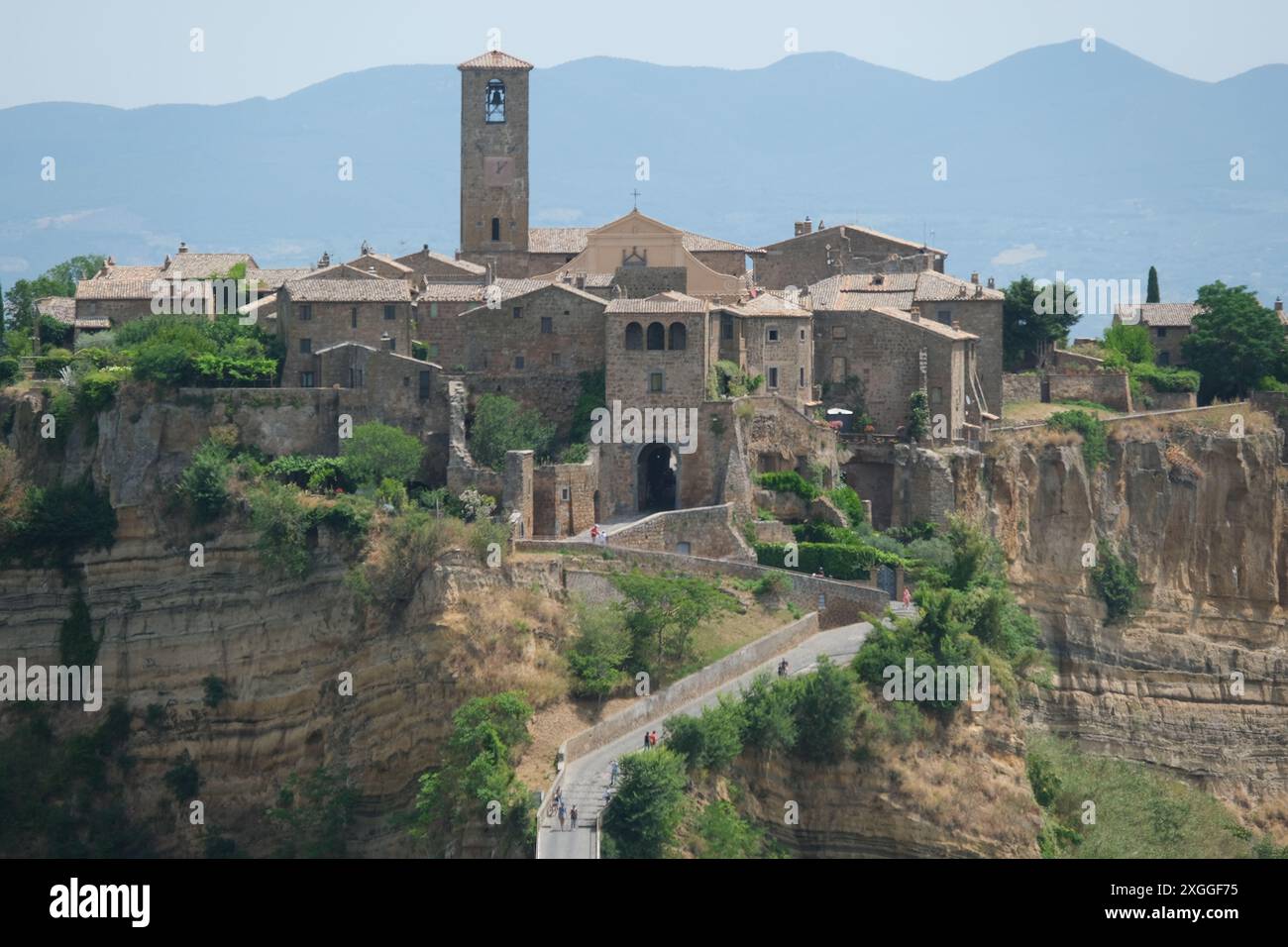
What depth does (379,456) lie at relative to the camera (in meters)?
66.7

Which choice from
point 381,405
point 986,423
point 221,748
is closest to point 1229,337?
point 986,423

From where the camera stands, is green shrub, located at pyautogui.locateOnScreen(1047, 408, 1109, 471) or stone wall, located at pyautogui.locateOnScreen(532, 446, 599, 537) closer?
stone wall, located at pyautogui.locateOnScreen(532, 446, 599, 537)

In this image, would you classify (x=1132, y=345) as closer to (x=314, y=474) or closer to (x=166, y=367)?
(x=314, y=474)

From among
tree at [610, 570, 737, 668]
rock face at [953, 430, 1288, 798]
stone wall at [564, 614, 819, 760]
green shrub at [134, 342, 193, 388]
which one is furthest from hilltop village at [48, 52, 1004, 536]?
stone wall at [564, 614, 819, 760]

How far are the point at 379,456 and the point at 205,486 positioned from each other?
5512mm

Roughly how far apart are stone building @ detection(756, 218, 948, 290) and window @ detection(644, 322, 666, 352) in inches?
722

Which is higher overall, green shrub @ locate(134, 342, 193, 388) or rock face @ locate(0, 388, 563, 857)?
green shrub @ locate(134, 342, 193, 388)

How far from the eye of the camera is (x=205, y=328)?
2891 inches

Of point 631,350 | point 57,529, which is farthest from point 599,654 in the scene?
point 57,529

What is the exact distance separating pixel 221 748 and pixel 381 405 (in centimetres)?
1177

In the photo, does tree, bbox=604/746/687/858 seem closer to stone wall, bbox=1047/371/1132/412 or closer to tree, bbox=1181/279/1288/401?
stone wall, bbox=1047/371/1132/412

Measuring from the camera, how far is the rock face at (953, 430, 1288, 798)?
7769cm

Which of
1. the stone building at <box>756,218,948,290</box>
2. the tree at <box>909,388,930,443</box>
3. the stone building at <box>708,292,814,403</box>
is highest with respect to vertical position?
the stone building at <box>756,218,948,290</box>

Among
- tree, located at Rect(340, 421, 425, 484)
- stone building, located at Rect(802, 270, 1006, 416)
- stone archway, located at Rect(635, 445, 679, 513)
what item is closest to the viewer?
tree, located at Rect(340, 421, 425, 484)
